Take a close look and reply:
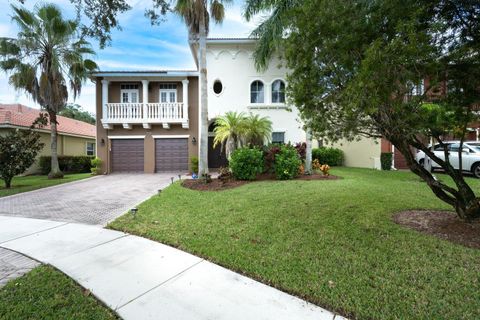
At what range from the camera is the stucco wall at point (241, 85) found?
1554 cm

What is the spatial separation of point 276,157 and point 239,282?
8228mm

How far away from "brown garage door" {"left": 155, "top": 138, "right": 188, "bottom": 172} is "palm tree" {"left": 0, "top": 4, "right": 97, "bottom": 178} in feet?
18.1

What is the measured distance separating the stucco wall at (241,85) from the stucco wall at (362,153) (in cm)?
365

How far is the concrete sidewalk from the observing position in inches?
102

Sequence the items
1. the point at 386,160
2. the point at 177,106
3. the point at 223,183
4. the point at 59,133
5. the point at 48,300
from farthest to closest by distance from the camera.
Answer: the point at 59,133 → the point at 177,106 → the point at 386,160 → the point at 223,183 → the point at 48,300

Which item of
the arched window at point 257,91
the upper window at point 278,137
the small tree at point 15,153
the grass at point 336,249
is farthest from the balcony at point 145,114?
the grass at point 336,249

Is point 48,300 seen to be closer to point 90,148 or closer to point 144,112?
point 144,112

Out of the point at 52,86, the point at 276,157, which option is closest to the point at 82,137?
the point at 52,86

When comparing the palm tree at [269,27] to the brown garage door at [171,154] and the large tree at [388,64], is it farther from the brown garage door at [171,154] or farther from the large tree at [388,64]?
the brown garage door at [171,154]

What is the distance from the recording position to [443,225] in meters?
4.79

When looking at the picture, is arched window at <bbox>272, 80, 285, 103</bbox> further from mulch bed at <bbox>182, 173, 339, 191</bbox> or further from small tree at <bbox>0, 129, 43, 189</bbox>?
small tree at <bbox>0, 129, 43, 189</bbox>

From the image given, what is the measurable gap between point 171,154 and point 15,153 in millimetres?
7654

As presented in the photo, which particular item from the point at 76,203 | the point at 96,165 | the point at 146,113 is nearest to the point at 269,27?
the point at 146,113

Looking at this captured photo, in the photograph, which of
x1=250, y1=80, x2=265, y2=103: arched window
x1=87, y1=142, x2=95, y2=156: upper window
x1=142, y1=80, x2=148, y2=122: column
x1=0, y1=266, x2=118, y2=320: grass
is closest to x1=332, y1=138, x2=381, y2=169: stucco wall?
x1=250, y1=80, x2=265, y2=103: arched window
